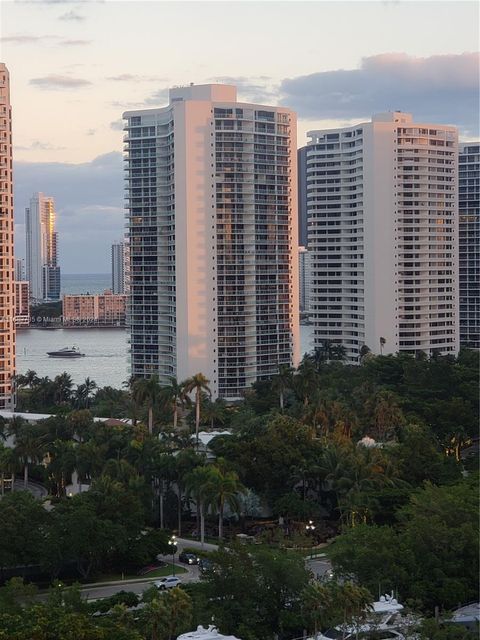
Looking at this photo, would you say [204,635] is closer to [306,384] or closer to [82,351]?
[306,384]

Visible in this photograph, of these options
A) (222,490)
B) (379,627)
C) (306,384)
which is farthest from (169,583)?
(306,384)

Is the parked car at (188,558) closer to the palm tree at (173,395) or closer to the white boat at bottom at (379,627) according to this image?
the white boat at bottom at (379,627)

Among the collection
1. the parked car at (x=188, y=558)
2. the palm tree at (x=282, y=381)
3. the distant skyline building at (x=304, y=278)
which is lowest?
the parked car at (x=188, y=558)

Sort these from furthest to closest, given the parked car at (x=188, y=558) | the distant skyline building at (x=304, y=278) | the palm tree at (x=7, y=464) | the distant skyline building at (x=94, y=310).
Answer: the distant skyline building at (x=94, y=310)
the distant skyline building at (x=304, y=278)
the palm tree at (x=7, y=464)
the parked car at (x=188, y=558)

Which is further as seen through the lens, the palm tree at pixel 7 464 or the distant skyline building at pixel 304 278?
the distant skyline building at pixel 304 278

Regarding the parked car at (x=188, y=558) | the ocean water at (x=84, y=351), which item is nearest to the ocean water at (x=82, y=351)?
the ocean water at (x=84, y=351)

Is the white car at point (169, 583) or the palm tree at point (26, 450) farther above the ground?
the palm tree at point (26, 450)

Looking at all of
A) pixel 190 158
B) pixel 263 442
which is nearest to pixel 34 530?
pixel 263 442
